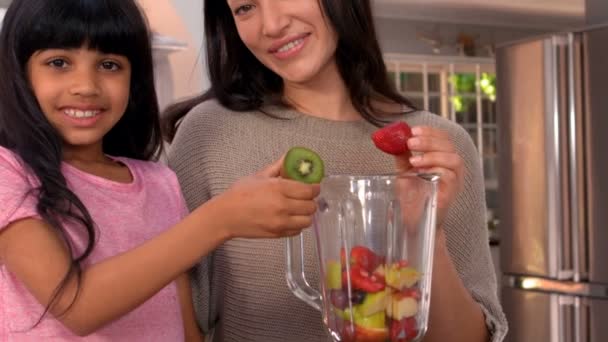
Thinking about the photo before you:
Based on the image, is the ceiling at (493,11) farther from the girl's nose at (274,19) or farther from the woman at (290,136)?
the girl's nose at (274,19)

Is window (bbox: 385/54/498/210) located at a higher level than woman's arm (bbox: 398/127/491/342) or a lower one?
lower

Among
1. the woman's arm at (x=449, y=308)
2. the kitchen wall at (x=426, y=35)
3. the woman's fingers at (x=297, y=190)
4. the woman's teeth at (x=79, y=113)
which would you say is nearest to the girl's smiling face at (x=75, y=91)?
the woman's teeth at (x=79, y=113)

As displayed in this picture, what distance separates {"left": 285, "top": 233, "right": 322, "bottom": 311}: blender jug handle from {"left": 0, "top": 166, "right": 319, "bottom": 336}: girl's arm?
0.05 metres

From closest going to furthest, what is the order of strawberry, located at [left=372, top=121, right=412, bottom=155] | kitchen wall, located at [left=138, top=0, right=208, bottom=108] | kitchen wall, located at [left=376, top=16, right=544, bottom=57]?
1. strawberry, located at [left=372, top=121, right=412, bottom=155]
2. kitchen wall, located at [left=138, top=0, right=208, bottom=108]
3. kitchen wall, located at [left=376, top=16, right=544, bottom=57]

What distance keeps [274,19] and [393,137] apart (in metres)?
0.29

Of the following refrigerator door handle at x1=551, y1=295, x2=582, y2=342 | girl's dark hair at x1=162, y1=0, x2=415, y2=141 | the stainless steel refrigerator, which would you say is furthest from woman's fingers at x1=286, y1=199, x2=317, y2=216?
refrigerator door handle at x1=551, y1=295, x2=582, y2=342

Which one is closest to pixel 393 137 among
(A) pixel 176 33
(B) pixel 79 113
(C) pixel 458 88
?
(B) pixel 79 113

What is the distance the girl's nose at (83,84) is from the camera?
973 millimetres

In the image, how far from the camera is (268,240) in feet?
3.85

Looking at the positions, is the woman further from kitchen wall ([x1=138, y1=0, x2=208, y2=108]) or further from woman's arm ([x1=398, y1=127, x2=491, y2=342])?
kitchen wall ([x1=138, y1=0, x2=208, y2=108])

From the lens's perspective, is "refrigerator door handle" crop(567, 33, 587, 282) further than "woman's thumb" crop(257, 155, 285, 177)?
Yes

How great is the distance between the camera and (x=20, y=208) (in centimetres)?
88

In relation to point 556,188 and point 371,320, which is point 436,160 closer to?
point 371,320

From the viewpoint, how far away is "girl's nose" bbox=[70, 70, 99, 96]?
0.97 meters
